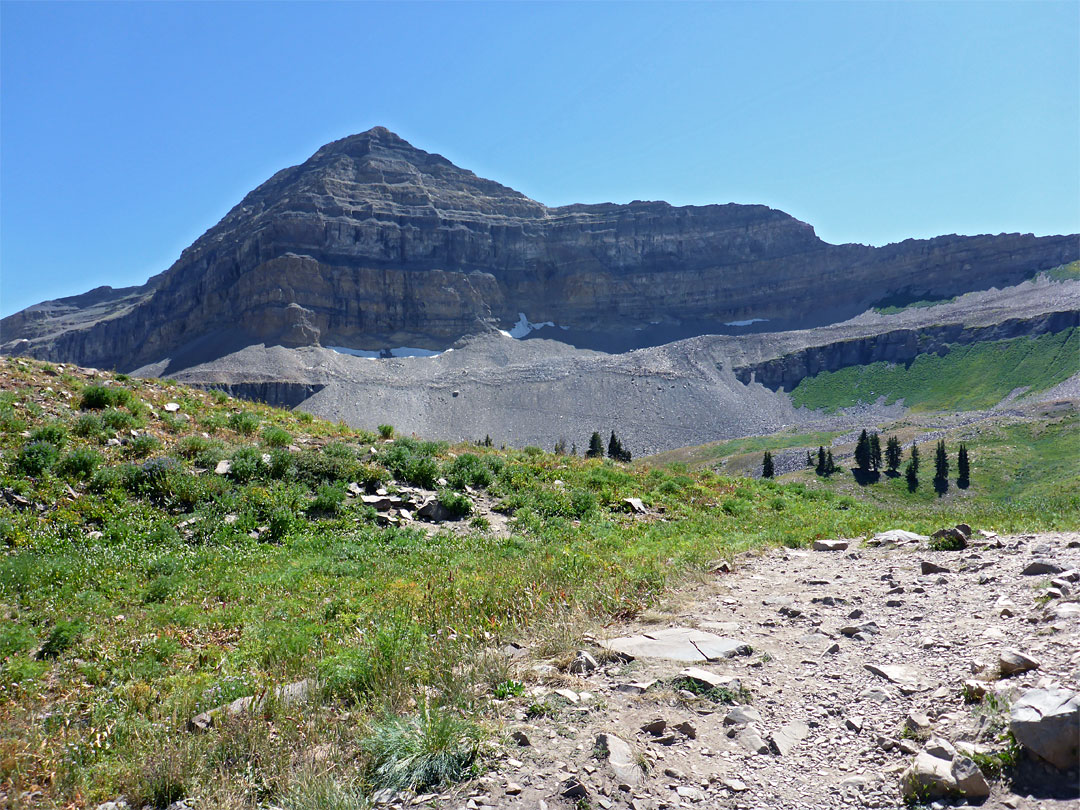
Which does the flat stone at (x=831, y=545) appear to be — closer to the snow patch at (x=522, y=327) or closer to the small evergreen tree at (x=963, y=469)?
the small evergreen tree at (x=963, y=469)

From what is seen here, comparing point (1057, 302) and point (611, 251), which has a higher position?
point (611, 251)

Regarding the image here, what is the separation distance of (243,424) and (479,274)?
16731 centimetres

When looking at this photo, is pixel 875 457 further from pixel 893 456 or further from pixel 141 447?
pixel 141 447

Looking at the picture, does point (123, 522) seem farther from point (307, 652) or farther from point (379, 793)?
point (379, 793)

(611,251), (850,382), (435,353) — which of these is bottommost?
(850,382)

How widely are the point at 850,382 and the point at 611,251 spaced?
87.8 metres

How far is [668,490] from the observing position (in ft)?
53.5

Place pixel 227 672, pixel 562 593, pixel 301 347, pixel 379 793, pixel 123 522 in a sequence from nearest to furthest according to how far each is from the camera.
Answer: pixel 379 793
pixel 227 672
pixel 562 593
pixel 123 522
pixel 301 347

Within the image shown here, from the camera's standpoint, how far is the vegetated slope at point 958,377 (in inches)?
4279

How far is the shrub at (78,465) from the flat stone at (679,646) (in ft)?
35.5

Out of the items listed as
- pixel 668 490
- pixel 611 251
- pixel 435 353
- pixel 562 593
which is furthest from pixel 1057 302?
pixel 562 593

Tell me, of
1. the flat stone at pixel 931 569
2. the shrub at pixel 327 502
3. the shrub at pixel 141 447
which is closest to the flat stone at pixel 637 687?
the flat stone at pixel 931 569

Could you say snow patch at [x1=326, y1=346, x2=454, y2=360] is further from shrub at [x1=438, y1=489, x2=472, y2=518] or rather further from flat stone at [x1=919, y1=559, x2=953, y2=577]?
flat stone at [x1=919, y1=559, x2=953, y2=577]

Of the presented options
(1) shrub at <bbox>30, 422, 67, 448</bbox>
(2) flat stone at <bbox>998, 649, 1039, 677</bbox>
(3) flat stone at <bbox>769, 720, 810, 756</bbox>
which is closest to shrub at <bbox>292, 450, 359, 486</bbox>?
(1) shrub at <bbox>30, 422, 67, 448</bbox>
